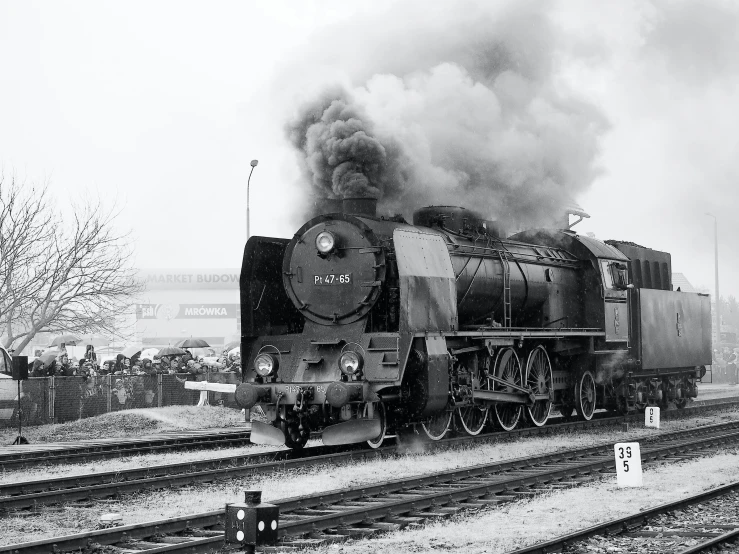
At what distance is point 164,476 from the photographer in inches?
488

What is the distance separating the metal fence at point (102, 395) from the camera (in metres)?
21.3

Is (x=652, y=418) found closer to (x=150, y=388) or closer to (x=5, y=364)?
(x=150, y=388)

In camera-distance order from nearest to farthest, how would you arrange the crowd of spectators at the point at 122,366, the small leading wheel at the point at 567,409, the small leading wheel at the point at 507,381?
the small leading wheel at the point at 507,381, the small leading wheel at the point at 567,409, the crowd of spectators at the point at 122,366

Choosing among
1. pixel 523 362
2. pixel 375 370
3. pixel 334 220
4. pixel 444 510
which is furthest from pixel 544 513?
pixel 523 362

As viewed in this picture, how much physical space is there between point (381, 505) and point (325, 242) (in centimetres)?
583

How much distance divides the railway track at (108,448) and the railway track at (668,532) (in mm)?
8997

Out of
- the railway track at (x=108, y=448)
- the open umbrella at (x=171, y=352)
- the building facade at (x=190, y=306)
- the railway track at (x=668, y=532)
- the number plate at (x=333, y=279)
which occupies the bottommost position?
the railway track at (x=668, y=532)

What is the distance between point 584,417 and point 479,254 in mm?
5882

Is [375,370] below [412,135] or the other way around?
below

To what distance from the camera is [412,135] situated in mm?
17172

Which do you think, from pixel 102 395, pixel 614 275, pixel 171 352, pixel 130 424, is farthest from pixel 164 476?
pixel 171 352

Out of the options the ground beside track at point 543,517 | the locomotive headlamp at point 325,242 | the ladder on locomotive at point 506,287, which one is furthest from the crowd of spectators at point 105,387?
the ground beside track at point 543,517

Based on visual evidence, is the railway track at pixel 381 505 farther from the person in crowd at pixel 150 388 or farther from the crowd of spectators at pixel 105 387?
the person in crowd at pixel 150 388

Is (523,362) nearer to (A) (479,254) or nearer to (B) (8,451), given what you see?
(A) (479,254)
